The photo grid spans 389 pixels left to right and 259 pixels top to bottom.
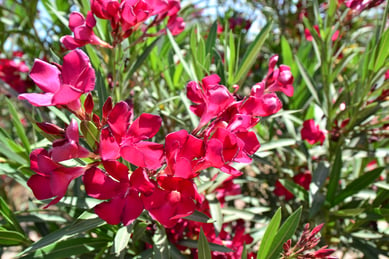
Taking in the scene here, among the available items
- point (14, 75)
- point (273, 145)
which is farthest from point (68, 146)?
point (14, 75)

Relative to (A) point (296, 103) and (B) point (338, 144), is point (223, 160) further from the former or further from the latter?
(A) point (296, 103)

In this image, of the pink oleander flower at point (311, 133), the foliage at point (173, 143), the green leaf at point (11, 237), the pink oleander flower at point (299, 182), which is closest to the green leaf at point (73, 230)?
the foliage at point (173, 143)

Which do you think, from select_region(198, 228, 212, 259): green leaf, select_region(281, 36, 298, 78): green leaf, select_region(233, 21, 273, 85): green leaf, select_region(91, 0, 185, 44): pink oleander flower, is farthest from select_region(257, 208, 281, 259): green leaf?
select_region(281, 36, 298, 78): green leaf

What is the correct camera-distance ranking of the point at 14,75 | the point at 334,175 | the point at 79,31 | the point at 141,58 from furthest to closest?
1. the point at 14,75
2. the point at 334,175
3. the point at 141,58
4. the point at 79,31

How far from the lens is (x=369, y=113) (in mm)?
1151

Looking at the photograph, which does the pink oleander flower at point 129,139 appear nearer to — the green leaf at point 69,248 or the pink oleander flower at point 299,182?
the green leaf at point 69,248

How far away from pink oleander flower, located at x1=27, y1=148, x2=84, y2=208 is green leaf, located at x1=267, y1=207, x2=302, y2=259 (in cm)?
40

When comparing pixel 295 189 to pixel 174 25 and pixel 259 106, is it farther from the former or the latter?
pixel 174 25

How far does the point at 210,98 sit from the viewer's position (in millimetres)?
722

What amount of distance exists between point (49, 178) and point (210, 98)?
325 millimetres

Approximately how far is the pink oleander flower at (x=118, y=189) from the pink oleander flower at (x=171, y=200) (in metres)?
0.02

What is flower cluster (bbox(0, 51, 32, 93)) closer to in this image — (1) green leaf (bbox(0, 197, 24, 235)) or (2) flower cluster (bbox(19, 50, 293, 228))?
(1) green leaf (bbox(0, 197, 24, 235))

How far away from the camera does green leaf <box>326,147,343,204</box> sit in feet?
3.77

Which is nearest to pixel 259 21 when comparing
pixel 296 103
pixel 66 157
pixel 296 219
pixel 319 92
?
pixel 296 103
